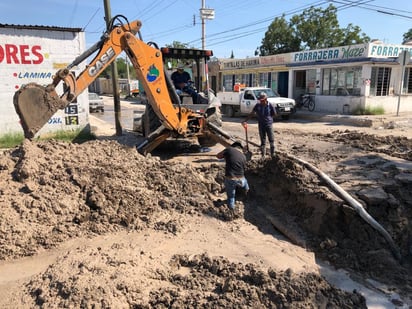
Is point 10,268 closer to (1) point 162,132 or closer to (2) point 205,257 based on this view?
(2) point 205,257

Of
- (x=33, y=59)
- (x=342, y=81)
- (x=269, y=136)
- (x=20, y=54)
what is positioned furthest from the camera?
(x=342, y=81)

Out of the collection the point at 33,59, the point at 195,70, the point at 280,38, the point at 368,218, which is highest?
the point at 280,38

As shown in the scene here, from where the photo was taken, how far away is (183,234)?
Answer: 5539 mm

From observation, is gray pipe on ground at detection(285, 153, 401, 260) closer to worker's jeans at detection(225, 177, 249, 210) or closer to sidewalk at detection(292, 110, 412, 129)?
worker's jeans at detection(225, 177, 249, 210)

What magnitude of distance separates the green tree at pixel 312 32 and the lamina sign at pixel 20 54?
35747 millimetres

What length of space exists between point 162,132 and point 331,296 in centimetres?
633

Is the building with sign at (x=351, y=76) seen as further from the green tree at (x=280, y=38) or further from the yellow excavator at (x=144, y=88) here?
the green tree at (x=280, y=38)

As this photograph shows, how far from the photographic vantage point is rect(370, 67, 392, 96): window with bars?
67.5 ft

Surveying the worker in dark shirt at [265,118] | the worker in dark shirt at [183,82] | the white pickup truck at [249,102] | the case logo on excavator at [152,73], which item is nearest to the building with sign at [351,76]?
the white pickup truck at [249,102]

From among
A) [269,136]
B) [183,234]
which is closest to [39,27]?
[269,136]

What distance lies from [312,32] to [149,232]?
41471 millimetres

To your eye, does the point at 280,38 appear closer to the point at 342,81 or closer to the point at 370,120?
the point at 342,81

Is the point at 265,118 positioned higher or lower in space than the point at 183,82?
lower

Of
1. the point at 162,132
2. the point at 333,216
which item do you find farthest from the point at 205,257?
the point at 162,132
